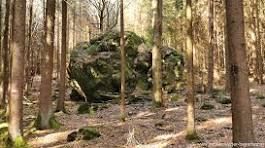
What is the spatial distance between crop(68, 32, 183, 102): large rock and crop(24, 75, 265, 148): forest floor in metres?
4.28

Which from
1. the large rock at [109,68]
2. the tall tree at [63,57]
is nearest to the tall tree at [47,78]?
the tall tree at [63,57]

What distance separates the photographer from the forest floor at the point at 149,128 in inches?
473

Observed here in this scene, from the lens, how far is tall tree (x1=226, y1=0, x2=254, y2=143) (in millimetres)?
6930

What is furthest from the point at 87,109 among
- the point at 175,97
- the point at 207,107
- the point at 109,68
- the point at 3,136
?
the point at 3,136

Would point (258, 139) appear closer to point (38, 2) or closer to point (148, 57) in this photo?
point (148, 57)

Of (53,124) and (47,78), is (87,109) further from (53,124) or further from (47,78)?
(47,78)

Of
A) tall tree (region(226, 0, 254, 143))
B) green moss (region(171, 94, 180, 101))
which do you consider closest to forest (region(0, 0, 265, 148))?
tall tree (region(226, 0, 254, 143))

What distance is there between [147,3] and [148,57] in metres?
17.4

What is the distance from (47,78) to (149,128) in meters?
4.45

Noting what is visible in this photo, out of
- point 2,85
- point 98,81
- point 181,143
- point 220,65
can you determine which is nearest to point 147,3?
point 220,65

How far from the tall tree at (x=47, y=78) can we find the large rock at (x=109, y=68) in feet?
29.1

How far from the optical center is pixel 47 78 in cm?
1518

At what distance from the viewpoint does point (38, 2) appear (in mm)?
38469

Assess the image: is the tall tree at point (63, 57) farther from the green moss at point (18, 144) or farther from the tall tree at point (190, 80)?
the tall tree at point (190, 80)
